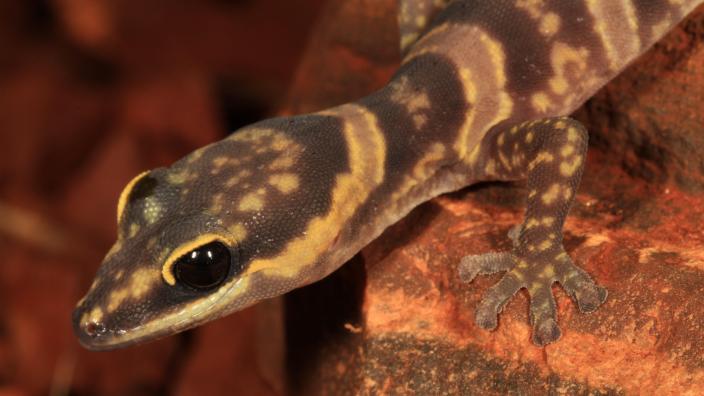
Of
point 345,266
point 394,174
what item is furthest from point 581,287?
point 345,266

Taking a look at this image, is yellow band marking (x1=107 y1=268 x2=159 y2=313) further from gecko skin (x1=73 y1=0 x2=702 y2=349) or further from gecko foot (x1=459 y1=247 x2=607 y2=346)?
gecko foot (x1=459 y1=247 x2=607 y2=346)

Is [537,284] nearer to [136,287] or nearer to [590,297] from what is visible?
[590,297]

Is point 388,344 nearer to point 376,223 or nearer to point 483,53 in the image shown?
point 376,223

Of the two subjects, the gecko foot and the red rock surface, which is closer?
the gecko foot

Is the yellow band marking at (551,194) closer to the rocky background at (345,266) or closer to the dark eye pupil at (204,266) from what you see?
the rocky background at (345,266)

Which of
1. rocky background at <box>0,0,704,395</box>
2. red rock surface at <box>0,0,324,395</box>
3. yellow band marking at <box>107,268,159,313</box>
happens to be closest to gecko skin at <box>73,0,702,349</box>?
yellow band marking at <box>107,268,159,313</box>

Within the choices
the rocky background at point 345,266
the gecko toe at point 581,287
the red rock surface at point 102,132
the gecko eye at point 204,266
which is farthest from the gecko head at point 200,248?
the red rock surface at point 102,132
